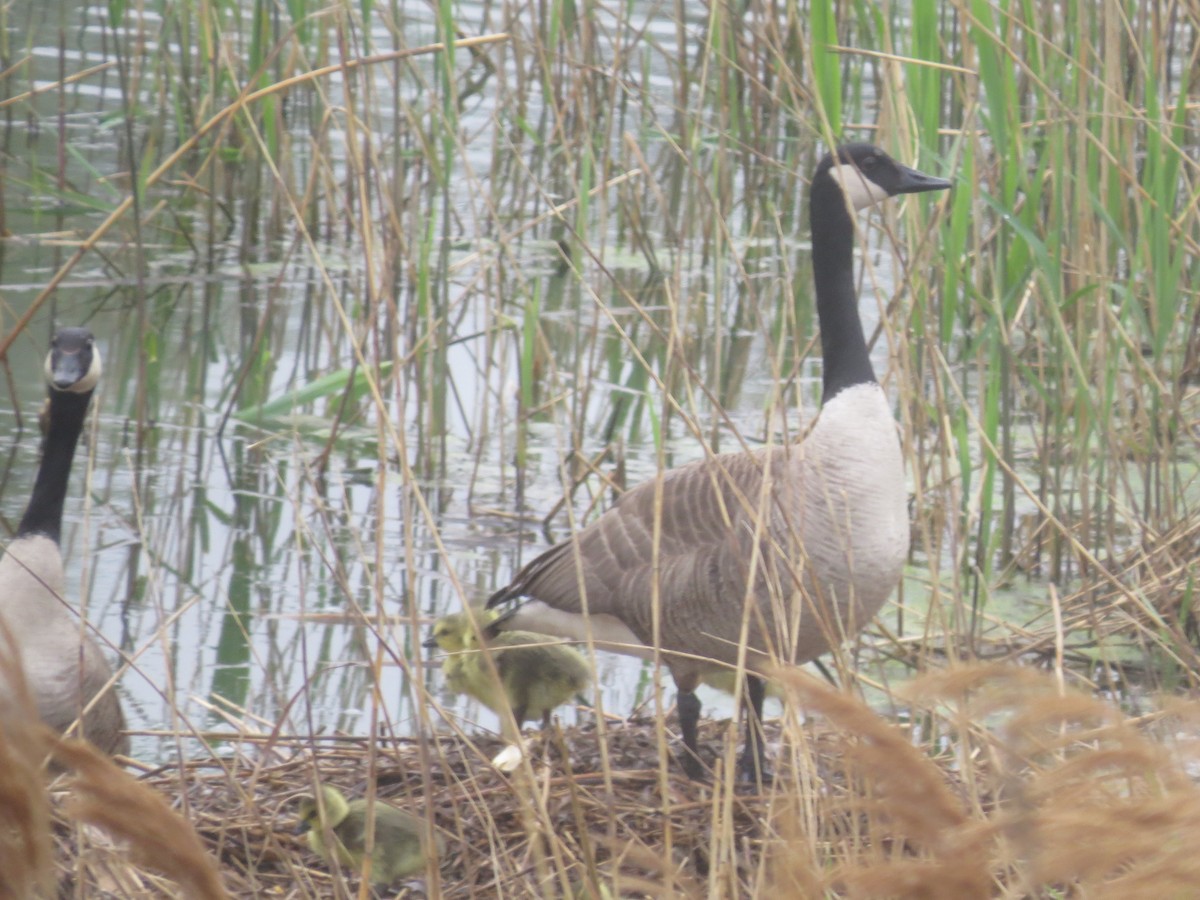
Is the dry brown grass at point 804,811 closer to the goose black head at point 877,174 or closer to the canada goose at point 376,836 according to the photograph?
the canada goose at point 376,836

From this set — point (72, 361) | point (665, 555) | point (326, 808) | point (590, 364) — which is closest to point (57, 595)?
point (326, 808)

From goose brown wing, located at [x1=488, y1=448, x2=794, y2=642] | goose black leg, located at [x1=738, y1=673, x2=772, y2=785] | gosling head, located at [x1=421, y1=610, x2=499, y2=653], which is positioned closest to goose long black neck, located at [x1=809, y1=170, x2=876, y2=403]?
goose brown wing, located at [x1=488, y1=448, x2=794, y2=642]

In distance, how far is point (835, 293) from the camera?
4.00m

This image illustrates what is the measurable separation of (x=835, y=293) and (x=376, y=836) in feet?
5.67

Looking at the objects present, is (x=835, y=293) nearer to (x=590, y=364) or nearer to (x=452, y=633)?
(x=452, y=633)

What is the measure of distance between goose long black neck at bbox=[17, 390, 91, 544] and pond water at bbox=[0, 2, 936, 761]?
18cm

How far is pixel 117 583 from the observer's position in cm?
473

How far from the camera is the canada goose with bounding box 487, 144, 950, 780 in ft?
11.5

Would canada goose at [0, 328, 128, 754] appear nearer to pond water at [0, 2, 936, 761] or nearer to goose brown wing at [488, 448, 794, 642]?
pond water at [0, 2, 936, 761]

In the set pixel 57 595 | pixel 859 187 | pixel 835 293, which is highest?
pixel 859 187

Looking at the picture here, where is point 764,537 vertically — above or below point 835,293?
below

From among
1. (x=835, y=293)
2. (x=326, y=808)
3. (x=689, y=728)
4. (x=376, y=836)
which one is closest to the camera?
(x=326, y=808)

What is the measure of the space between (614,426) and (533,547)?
0.82 meters

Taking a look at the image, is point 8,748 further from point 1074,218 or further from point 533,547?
point 533,547
